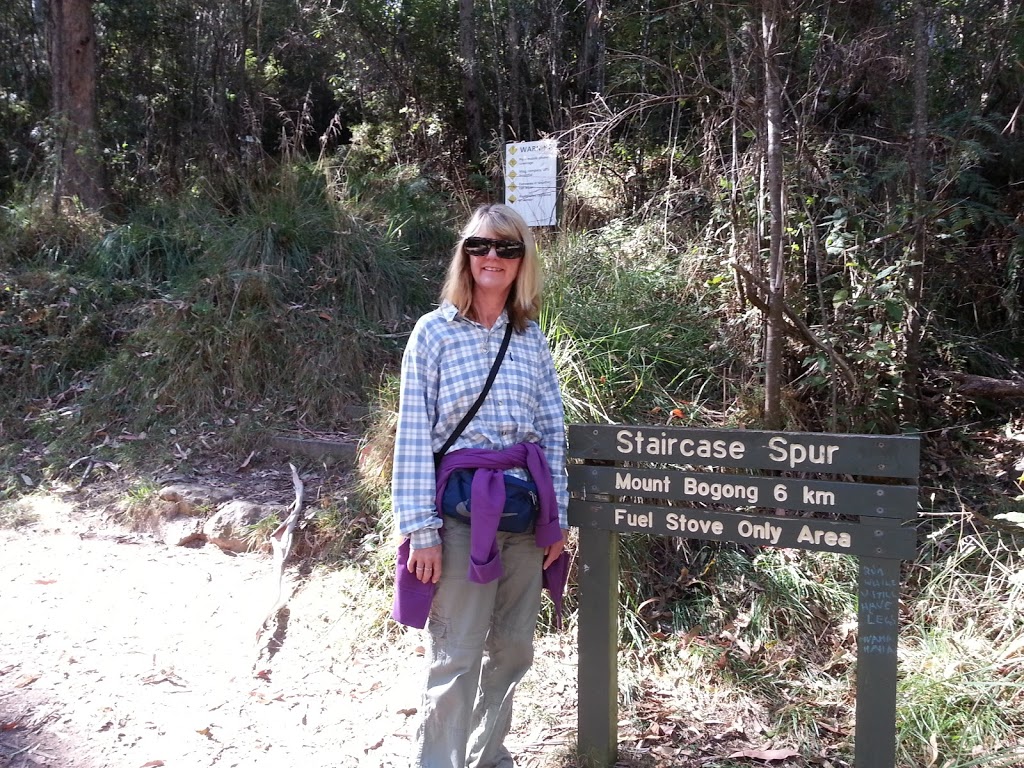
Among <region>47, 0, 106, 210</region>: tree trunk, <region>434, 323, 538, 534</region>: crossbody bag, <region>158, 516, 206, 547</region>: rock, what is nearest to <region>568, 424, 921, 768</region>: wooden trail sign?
<region>434, 323, 538, 534</region>: crossbody bag

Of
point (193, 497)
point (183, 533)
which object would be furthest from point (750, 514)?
point (193, 497)

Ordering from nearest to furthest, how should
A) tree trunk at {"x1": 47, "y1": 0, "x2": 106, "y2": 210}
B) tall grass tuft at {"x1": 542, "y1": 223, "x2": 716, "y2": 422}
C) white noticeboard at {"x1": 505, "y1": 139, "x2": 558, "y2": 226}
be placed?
1. tall grass tuft at {"x1": 542, "y1": 223, "x2": 716, "y2": 422}
2. white noticeboard at {"x1": 505, "y1": 139, "x2": 558, "y2": 226}
3. tree trunk at {"x1": 47, "y1": 0, "x2": 106, "y2": 210}

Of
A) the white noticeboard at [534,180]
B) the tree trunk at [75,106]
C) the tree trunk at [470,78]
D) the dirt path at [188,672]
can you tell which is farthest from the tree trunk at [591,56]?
the dirt path at [188,672]

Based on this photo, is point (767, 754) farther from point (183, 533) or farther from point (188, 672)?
point (183, 533)

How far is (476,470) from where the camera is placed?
2531 millimetres

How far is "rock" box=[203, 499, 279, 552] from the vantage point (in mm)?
5043

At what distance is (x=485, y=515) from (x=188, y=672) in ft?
7.33

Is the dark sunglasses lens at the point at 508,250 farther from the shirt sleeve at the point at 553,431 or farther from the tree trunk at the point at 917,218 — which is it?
the tree trunk at the point at 917,218

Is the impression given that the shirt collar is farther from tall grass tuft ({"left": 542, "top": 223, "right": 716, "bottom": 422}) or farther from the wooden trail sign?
tall grass tuft ({"left": 542, "top": 223, "right": 716, "bottom": 422})

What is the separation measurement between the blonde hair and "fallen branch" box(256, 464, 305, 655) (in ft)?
7.84

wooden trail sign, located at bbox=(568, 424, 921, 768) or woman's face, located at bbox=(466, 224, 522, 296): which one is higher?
woman's face, located at bbox=(466, 224, 522, 296)

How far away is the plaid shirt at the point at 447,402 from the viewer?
8.17ft

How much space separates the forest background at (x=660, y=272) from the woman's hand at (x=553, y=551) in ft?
3.72

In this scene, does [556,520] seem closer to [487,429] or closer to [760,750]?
[487,429]
